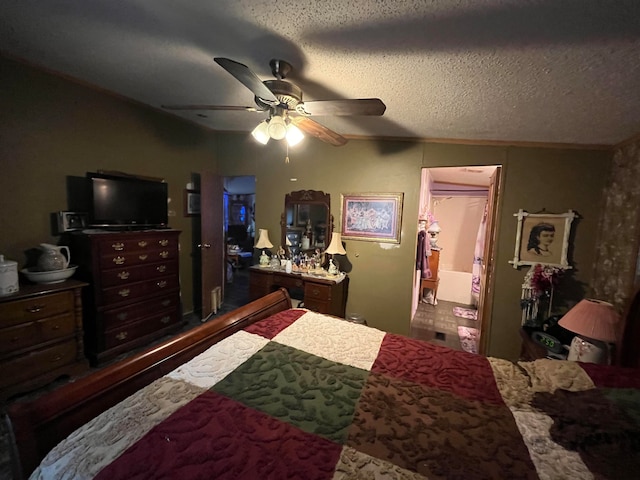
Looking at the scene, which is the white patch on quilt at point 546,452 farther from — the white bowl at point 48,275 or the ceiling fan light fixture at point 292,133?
the white bowl at point 48,275

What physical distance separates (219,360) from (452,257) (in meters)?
5.12

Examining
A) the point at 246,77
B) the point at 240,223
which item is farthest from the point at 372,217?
the point at 240,223

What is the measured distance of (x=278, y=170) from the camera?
3.58m

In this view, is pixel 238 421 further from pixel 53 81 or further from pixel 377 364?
pixel 53 81

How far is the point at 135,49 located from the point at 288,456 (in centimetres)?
244

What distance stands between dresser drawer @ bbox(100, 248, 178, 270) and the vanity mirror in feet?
4.43

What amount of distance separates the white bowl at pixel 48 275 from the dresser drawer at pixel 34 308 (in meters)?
0.18

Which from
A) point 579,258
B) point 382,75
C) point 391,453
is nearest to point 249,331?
point 391,453

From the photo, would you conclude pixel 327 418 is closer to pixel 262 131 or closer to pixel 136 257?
pixel 262 131

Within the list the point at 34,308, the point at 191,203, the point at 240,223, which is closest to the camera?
the point at 34,308

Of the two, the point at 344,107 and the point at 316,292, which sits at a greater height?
the point at 344,107

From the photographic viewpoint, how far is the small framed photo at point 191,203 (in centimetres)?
361

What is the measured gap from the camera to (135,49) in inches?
70.5

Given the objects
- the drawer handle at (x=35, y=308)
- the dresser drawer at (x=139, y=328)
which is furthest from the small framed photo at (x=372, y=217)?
the drawer handle at (x=35, y=308)
